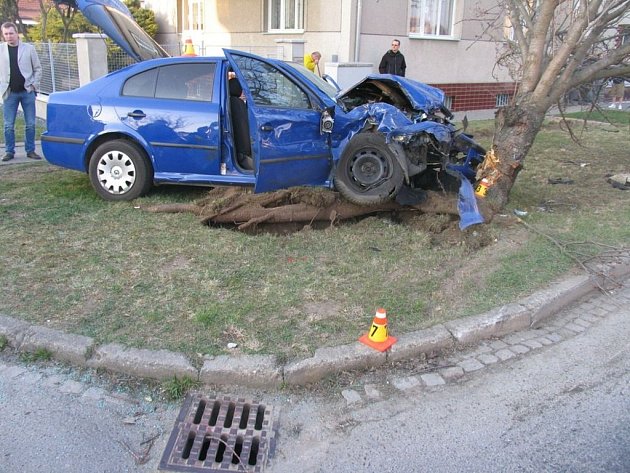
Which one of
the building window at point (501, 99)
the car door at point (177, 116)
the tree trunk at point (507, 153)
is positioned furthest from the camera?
the building window at point (501, 99)

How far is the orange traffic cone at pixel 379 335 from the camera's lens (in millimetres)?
3723

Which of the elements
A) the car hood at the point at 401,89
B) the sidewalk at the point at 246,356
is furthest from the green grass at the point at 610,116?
the sidewalk at the point at 246,356

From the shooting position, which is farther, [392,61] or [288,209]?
[392,61]

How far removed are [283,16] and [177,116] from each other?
9511 mm

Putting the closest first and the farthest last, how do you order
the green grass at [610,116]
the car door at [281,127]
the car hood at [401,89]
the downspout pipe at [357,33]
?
the car door at [281,127], the car hood at [401,89], the downspout pipe at [357,33], the green grass at [610,116]

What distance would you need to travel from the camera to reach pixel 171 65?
642 centimetres

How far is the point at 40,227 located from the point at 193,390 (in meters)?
3.17

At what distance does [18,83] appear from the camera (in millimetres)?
8633

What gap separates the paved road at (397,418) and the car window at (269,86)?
129 inches

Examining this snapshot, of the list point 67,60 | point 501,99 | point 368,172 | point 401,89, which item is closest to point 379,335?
point 368,172

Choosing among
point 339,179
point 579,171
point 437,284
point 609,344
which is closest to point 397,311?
point 437,284

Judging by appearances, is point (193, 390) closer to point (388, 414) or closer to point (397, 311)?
point (388, 414)

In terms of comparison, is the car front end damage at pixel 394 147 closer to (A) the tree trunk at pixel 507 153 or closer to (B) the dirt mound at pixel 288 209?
(B) the dirt mound at pixel 288 209

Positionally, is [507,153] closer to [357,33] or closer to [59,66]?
[357,33]
